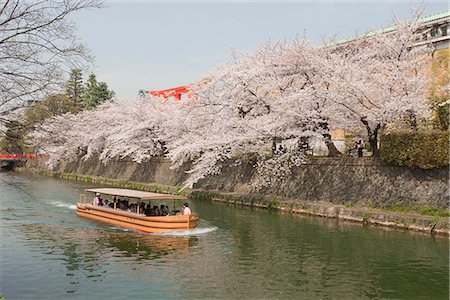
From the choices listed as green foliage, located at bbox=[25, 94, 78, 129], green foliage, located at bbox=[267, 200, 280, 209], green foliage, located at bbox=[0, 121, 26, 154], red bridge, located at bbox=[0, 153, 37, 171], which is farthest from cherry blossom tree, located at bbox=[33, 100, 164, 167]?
green foliage, located at bbox=[25, 94, 78, 129]

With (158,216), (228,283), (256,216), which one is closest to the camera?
(228,283)

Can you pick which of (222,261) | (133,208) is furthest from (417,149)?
(133,208)

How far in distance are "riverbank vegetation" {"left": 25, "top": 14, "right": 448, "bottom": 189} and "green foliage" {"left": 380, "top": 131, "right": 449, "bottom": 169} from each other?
1.33m

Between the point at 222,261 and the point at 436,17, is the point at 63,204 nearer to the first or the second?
the point at 222,261

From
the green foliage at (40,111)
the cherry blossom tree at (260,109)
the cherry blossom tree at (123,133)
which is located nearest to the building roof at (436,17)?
the cherry blossom tree at (260,109)

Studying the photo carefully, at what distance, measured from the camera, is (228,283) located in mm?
13062

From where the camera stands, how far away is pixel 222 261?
51.2 feet

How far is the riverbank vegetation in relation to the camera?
79.4 ft

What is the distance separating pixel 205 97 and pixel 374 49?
41.7 ft

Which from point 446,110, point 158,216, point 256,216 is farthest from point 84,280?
point 446,110

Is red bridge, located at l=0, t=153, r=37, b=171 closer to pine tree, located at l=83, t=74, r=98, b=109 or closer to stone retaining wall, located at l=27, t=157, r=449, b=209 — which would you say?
pine tree, located at l=83, t=74, r=98, b=109

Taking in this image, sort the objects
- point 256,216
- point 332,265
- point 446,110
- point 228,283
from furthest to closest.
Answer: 1. point 446,110
2. point 256,216
3. point 332,265
4. point 228,283

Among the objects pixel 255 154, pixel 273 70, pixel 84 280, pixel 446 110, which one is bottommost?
pixel 84 280

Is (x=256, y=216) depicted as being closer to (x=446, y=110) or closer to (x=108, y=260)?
(x=108, y=260)
